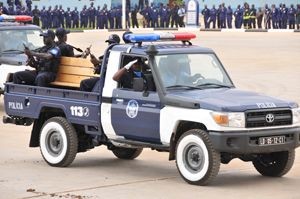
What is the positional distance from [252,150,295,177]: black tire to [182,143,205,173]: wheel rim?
117 cm

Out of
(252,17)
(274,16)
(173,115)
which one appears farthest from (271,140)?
(274,16)

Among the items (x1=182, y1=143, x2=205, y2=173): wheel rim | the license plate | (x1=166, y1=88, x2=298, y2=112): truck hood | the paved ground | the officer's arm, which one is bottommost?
the paved ground

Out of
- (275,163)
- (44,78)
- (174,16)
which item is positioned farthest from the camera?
(174,16)

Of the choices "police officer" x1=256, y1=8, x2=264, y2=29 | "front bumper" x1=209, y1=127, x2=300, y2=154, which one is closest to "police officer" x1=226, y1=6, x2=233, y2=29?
"police officer" x1=256, y1=8, x2=264, y2=29

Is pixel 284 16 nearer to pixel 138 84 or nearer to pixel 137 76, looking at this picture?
pixel 137 76

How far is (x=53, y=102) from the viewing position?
1275 centimetres

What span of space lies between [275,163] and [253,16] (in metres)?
48.2

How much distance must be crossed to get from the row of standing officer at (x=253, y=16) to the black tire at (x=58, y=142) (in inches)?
1841

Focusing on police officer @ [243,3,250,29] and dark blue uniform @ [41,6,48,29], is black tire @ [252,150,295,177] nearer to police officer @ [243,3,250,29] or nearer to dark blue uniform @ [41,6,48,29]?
police officer @ [243,3,250,29]

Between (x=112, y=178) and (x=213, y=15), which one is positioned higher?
(x=213, y=15)

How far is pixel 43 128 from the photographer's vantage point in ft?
42.3

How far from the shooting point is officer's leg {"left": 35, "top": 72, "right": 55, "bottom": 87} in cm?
1325

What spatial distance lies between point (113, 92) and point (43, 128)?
1.53 metres

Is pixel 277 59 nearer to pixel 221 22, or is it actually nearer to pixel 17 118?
pixel 17 118
